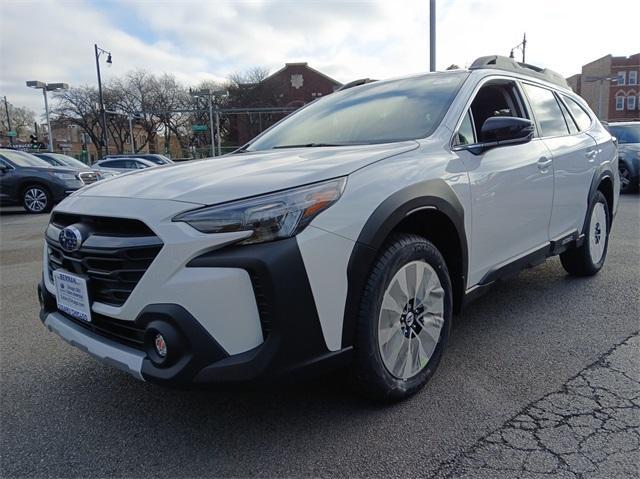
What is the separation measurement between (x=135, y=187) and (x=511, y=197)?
221cm

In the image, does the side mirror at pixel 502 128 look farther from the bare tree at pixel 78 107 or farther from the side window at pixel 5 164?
the bare tree at pixel 78 107

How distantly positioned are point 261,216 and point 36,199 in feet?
38.7

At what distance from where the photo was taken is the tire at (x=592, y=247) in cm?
441

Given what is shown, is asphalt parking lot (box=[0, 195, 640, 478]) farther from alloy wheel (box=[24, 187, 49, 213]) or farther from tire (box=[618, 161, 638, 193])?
tire (box=[618, 161, 638, 193])

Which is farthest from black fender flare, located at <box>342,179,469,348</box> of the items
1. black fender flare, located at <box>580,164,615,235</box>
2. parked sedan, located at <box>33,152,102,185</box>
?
parked sedan, located at <box>33,152,102,185</box>

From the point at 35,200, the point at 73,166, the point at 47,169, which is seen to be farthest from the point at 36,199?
the point at 73,166

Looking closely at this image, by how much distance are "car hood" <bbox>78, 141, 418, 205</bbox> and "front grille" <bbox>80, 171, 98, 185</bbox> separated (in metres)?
11.0

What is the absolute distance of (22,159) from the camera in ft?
38.8

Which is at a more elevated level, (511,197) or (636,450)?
(511,197)

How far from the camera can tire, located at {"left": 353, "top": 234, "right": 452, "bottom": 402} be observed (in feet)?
6.98

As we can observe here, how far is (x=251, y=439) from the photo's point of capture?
7.17ft

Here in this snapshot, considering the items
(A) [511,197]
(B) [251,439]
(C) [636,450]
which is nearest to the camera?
(C) [636,450]

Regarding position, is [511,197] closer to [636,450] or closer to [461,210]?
[461,210]

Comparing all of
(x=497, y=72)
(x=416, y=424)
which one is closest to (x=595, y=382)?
(x=416, y=424)
